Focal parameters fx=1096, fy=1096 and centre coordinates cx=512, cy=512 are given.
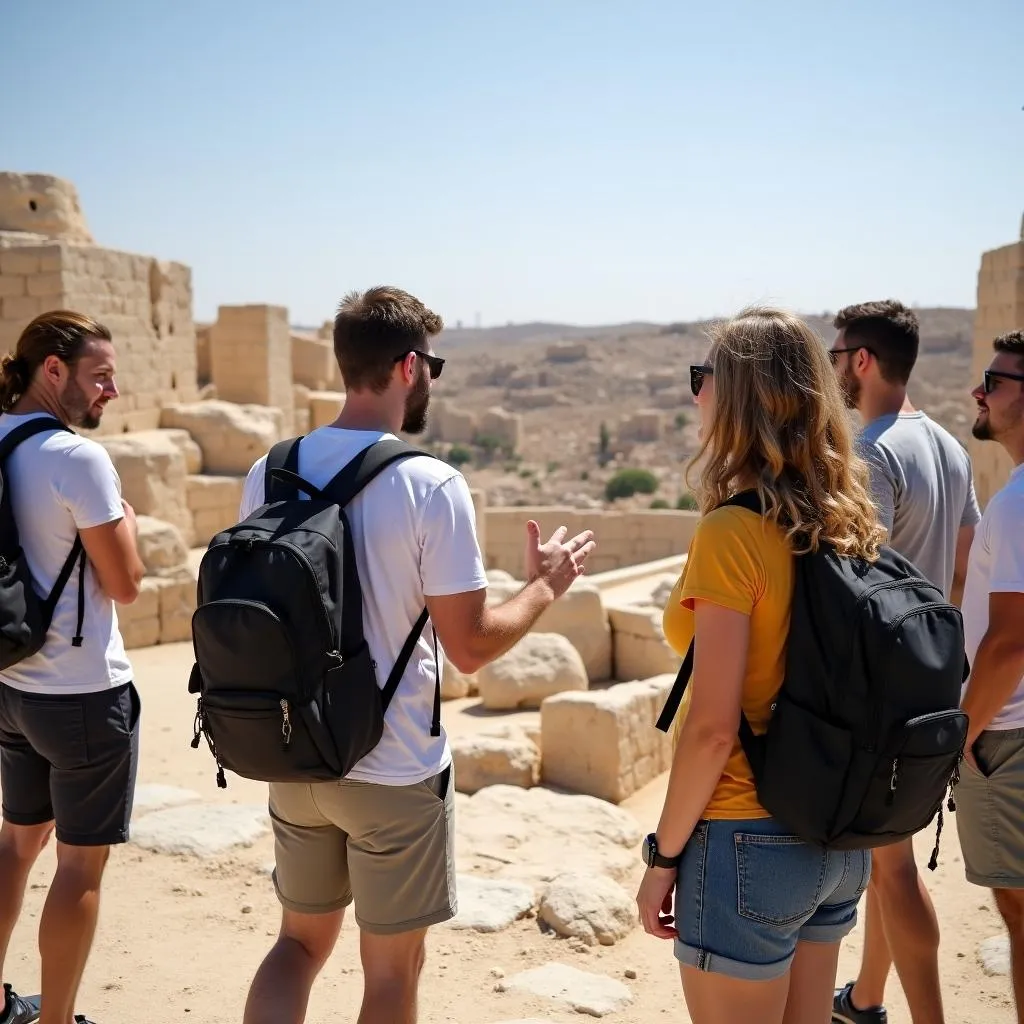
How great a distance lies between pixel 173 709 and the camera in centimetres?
764

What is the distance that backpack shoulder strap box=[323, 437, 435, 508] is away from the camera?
2338 millimetres

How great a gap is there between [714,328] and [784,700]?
756 millimetres

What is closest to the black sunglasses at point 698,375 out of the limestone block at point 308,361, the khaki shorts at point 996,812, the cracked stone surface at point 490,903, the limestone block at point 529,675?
the khaki shorts at point 996,812

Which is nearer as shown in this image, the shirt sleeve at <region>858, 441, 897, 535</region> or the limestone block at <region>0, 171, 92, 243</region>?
the shirt sleeve at <region>858, 441, 897, 535</region>

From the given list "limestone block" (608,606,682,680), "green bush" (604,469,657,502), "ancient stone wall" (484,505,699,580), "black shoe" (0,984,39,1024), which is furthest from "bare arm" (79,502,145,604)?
"green bush" (604,469,657,502)

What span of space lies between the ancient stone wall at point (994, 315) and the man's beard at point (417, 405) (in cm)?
654

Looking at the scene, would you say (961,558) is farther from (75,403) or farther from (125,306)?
(125,306)

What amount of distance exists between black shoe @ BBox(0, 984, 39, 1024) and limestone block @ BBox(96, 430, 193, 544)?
7.94 m

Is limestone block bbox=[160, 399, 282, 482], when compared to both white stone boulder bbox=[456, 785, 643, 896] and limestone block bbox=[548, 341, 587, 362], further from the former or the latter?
limestone block bbox=[548, 341, 587, 362]

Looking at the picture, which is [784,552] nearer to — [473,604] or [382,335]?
[473,604]

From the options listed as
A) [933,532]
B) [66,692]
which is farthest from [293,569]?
[933,532]

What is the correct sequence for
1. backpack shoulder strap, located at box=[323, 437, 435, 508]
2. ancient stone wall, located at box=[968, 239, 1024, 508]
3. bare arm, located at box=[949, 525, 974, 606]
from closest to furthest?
backpack shoulder strap, located at box=[323, 437, 435, 508], bare arm, located at box=[949, 525, 974, 606], ancient stone wall, located at box=[968, 239, 1024, 508]

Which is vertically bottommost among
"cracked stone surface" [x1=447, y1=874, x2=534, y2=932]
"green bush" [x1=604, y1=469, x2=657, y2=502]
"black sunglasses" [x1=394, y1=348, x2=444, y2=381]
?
"green bush" [x1=604, y1=469, x2=657, y2=502]

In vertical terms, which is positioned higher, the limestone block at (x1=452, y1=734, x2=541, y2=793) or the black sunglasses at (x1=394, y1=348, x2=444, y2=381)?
the black sunglasses at (x1=394, y1=348, x2=444, y2=381)
